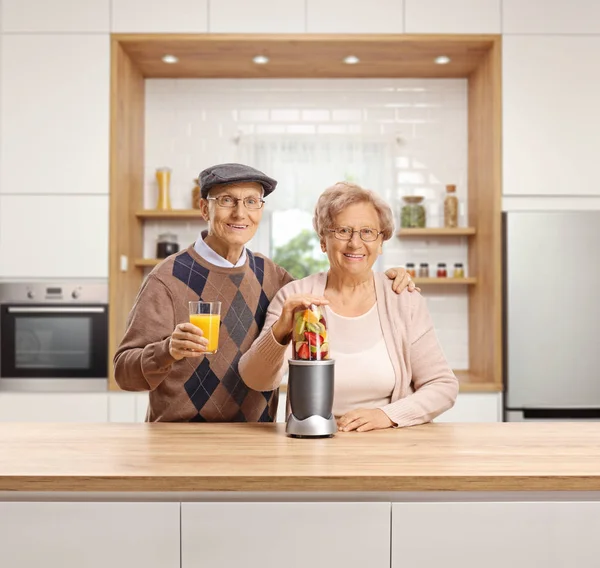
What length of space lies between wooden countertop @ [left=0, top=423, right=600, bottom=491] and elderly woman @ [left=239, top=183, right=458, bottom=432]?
0.42ft

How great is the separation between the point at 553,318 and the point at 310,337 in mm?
2291

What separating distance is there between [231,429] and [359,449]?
38 cm

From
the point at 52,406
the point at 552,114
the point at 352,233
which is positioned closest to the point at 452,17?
the point at 552,114

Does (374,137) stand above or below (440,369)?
above

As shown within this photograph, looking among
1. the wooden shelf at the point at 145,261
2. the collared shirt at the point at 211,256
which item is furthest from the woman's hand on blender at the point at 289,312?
the wooden shelf at the point at 145,261

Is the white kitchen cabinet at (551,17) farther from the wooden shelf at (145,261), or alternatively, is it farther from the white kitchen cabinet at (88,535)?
the white kitchen cabinet at (88,535)

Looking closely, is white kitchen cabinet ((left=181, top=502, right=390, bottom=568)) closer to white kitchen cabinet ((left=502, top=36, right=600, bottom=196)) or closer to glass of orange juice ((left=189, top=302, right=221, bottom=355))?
glass of orange juice ((left=189, top=302, right=221, bottom=355))

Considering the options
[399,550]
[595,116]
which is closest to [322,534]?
[399,550]

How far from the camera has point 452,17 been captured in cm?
356

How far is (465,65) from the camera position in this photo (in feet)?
13.0

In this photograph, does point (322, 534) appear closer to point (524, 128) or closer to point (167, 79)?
point (524, 128)

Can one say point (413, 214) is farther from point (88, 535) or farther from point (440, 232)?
point (88, 535)

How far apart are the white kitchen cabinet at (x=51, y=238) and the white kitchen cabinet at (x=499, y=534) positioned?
2.61 metres

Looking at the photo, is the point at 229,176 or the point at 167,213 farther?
the point at 167,213
